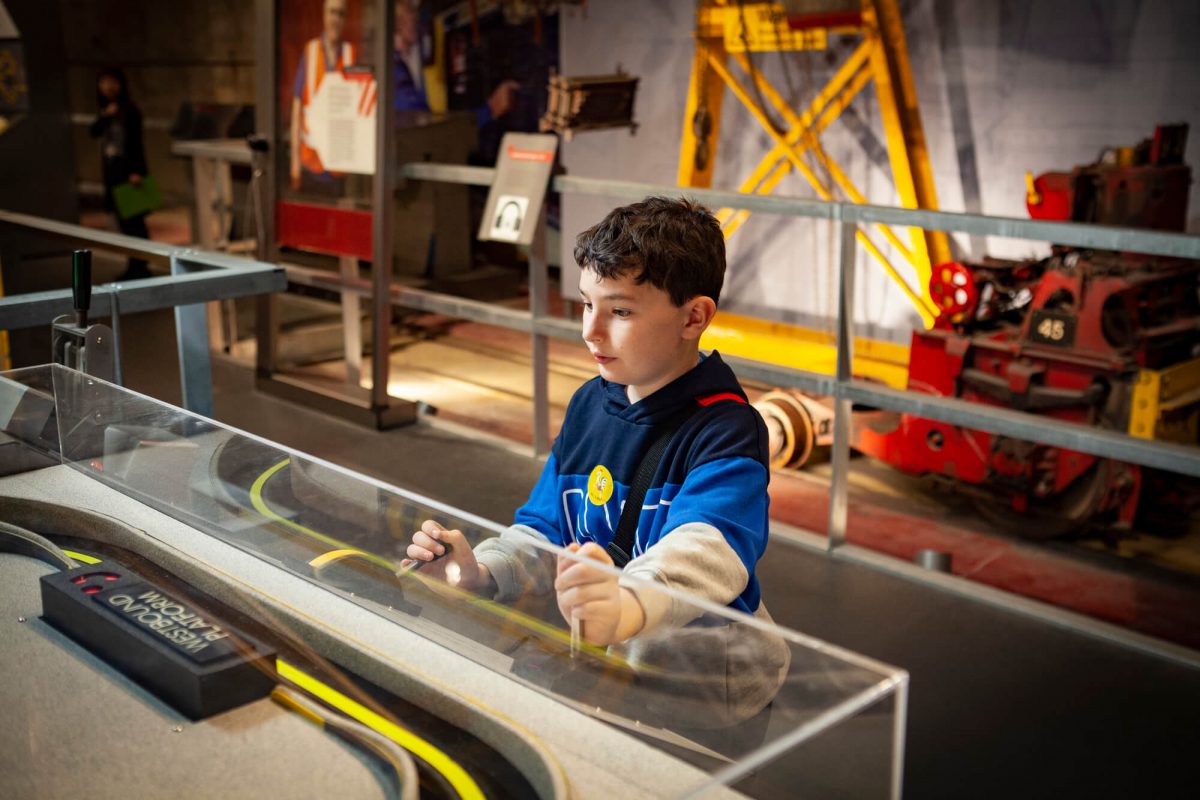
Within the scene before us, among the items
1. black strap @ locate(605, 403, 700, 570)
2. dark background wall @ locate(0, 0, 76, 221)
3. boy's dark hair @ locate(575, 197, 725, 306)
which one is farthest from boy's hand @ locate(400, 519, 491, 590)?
dark background wall @ locate(0, 0, 76, 221)

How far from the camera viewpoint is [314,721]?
123 centimetres

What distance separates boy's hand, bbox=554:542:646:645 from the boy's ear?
52 centimetres

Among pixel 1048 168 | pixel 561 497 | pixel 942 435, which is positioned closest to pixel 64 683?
pixel 561 497

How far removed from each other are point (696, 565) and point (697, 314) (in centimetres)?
36

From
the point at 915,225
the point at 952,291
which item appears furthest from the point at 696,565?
the point at 952,291

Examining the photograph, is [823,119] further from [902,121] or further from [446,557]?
[446,557]

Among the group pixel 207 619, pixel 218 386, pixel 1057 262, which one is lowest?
pixel 218 386

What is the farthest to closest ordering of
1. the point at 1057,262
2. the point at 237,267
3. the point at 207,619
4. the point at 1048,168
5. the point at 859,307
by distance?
the point at 859,307 < the point at 1048,168 < the point at 1057,262 < the point at 237,267 < the point at 207,619

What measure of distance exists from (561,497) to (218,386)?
186 inches

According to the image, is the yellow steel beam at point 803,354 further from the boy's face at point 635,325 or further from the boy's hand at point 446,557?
the boy's hand at point 446,557

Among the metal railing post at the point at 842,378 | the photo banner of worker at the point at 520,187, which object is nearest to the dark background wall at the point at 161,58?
the photo banner of worker at the point at 520,187

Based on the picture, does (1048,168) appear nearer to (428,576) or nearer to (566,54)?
(566,54)

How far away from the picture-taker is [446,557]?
140 centimetres

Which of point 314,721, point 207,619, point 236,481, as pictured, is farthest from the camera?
point 236,481
